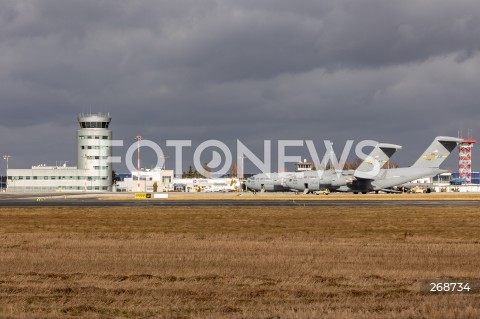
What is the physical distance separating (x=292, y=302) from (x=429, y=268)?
7.97 m

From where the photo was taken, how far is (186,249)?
28.0 metres

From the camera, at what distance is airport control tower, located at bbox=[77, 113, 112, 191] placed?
165875 mm

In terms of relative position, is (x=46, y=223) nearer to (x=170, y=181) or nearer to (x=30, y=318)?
(x=30, y=318)

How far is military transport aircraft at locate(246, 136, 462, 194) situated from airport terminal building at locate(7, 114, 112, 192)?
2448 inches

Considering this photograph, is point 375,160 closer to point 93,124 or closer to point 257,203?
point 257,203

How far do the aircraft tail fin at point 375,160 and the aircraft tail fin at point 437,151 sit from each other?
26.3ft

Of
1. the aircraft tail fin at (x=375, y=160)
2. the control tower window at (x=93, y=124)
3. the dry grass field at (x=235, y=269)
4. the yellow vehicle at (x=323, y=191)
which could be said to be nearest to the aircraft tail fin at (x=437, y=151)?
the aircraft tail fin at (x=375, y=160)

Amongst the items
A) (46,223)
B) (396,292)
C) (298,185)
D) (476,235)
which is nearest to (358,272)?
(396,292)

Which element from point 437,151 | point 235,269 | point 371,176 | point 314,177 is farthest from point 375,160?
point 235,269

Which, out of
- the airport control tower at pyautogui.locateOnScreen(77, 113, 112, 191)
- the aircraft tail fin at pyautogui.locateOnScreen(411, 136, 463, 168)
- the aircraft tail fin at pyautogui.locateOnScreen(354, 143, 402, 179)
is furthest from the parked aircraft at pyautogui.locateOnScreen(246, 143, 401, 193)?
the airport control tower at pyautogui.locateOnScreen(77, 113, 112, 191)

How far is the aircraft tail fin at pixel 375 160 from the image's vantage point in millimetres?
115750

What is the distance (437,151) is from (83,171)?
88306 mm

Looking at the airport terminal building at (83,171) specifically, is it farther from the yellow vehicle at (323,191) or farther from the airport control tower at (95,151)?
the yellow vehicle at (323,191)

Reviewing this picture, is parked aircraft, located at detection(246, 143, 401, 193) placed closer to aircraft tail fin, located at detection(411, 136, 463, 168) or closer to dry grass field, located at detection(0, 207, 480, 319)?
aircraft tail fin, located at detection(411, 136, 463, 168)
